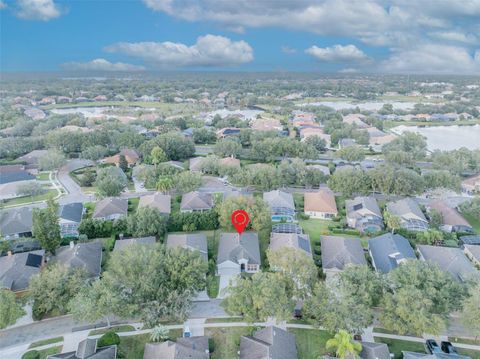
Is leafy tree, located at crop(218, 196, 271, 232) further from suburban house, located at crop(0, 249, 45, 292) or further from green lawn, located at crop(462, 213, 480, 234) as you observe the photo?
green lawn, located at crop(462, 213, 480, 234)

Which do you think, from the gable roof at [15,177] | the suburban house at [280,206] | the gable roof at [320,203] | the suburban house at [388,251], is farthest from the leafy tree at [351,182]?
the gable roof at [15,177]

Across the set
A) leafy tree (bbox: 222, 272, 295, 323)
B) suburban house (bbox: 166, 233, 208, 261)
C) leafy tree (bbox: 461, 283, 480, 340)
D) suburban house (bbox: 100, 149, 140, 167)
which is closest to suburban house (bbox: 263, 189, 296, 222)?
suburban house (bbox: 166, 233, 208, 261)

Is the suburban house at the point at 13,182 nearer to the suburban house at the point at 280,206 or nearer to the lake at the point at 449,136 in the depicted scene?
the suburban house at the point at 280,206

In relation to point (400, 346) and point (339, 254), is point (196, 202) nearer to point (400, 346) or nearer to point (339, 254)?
point (339, 254)

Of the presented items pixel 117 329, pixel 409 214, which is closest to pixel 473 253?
pixel 409 214

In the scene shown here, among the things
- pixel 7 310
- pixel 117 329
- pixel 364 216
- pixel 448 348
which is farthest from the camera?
pixel 364 216

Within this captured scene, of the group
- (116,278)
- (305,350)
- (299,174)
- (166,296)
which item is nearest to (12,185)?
(116,278)
